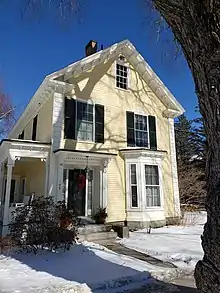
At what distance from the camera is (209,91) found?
234 cm

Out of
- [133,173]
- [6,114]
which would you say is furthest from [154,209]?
[6,114]

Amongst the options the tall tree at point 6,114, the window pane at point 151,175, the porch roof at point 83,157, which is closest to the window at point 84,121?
the porch roof at point 83,157

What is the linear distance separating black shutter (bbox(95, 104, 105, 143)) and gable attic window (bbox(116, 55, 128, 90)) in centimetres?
194

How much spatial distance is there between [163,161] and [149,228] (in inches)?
146

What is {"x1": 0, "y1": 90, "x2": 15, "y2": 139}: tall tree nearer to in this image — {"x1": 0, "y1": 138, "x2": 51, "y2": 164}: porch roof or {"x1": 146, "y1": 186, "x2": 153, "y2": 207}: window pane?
{"x1": 0, "y1": 138, "x2": 51, "y2": 164}: porch roof

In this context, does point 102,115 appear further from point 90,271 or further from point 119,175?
point 90,271

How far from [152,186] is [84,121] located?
4.34 metres

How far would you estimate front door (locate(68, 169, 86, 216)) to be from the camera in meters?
10.2

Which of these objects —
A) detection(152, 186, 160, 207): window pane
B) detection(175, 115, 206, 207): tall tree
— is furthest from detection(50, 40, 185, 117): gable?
detection(175, 115, 206, 207): tall tree

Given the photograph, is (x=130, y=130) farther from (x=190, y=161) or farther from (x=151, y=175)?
(x=190, y=161)

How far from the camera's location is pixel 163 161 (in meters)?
12.5

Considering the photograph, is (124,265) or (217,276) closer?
(217,276)

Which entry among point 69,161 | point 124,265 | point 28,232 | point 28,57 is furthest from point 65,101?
point 124,265

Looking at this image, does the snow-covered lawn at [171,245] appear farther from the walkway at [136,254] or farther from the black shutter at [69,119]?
the black shutter at [69,119]
